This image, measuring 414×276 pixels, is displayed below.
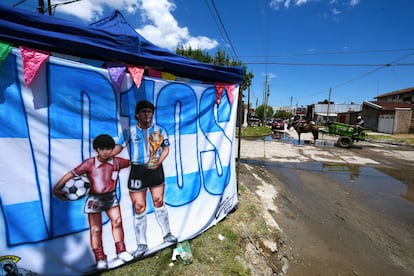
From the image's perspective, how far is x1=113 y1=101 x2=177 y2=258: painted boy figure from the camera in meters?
2.48

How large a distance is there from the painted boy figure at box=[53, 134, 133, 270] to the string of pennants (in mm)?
678

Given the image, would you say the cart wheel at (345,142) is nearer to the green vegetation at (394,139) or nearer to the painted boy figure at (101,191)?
the green vegetation at (394,139)

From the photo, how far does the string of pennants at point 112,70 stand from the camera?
5.79 ft

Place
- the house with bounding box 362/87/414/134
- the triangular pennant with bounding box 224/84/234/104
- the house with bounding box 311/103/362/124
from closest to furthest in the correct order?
1. the triangular pennant with bounding box 224/84/234/104
2. the house with bounding box 362/87/414/134
3. the house with bounding box 311/103/362/124

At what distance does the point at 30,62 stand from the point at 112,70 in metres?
0.67

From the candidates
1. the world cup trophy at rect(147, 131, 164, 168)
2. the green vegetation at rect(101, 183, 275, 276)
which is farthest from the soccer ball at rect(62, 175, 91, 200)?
the green vegetation at rect(101, 183, 275, 276)

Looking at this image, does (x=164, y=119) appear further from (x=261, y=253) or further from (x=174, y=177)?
(x=261, y=253)

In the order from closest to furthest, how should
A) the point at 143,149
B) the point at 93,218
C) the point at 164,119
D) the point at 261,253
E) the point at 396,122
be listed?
the point at 93,218
the point at 143,149
the point at 164,119
the point at 261,253
the point at 396,122

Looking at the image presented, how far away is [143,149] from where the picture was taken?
100 inches

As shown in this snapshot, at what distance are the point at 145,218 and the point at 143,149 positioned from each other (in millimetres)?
876

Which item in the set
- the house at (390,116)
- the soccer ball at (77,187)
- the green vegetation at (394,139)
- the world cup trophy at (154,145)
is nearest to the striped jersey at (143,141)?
the world cup trophy at (154,145)

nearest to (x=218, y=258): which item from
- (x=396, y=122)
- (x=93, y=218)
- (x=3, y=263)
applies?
(x=93, y=218)

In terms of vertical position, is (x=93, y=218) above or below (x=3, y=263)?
above

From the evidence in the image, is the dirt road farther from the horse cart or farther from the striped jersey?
the horse cart
